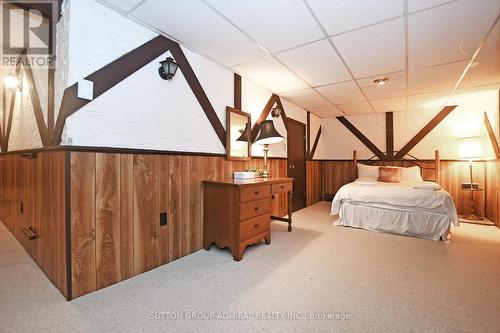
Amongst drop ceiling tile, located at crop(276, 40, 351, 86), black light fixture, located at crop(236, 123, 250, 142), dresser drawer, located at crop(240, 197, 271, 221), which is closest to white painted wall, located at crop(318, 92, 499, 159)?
drop ceiling tile, located at crop(276, 40, 351, 86)

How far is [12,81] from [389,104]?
6284mm

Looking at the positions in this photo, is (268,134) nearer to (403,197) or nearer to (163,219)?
(163,219)

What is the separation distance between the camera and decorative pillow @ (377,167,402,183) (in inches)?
169

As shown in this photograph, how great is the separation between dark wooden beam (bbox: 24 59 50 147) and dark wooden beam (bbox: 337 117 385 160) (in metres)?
5.82

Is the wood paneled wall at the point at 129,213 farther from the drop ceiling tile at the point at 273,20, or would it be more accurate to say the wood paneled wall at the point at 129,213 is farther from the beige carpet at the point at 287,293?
the drop ceiling tile at the point at 273,20

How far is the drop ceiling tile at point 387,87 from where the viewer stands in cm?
320

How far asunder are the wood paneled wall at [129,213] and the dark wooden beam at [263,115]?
1175 millimetres

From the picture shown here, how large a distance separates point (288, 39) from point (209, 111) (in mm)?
1170

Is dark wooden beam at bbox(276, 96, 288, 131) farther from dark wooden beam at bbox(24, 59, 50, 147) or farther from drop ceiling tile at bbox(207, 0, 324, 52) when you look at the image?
dark wooden beam at bbox(24, 59, 50, 147)

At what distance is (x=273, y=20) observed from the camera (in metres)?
1.98

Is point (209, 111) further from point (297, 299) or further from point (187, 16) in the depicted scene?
point (297, 299)

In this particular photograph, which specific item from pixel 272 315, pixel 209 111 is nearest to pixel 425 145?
pixel 209 111

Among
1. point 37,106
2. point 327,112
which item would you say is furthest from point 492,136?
point 37,106

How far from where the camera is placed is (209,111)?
8.87 ft
